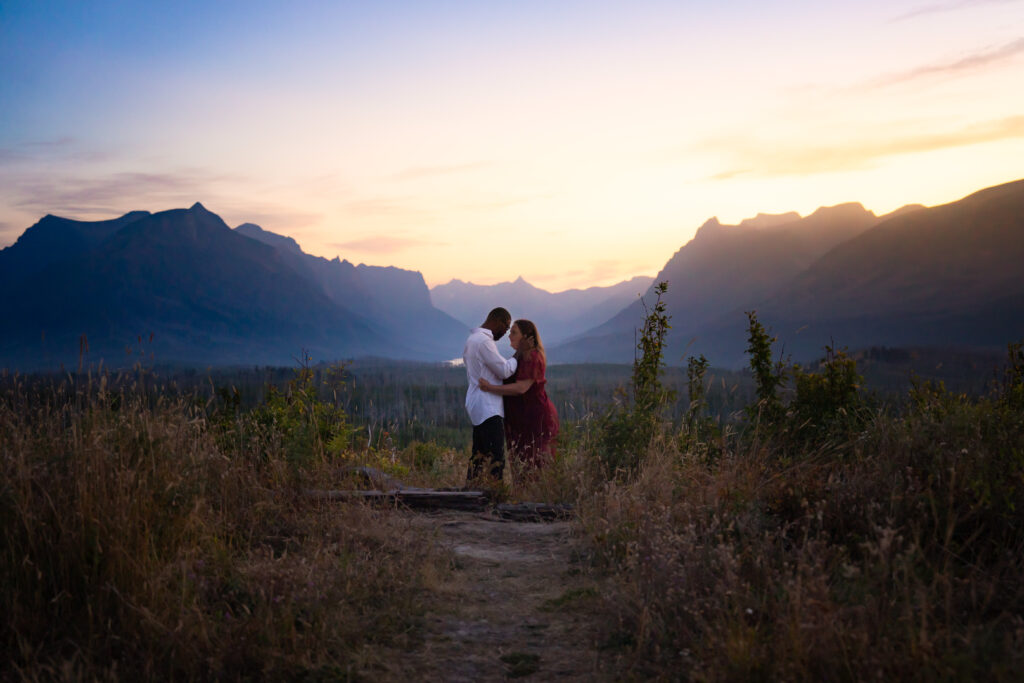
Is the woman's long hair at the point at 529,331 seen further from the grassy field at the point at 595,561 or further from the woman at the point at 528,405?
the grassy field at the point at 595,561

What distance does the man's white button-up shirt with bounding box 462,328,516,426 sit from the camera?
27.7ft

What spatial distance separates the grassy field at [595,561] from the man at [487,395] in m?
2.25

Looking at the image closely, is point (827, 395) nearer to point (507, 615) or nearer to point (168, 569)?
point (507, 615)

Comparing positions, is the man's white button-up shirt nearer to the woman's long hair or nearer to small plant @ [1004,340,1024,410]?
the woman's long hair

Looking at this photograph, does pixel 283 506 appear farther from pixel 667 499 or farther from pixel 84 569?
pixel 667 499

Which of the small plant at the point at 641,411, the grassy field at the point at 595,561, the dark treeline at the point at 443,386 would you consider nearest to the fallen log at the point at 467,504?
the grassy field at the point at 595,561

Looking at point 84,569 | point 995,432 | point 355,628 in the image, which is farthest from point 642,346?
point 84,569

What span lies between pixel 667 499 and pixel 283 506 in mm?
3291

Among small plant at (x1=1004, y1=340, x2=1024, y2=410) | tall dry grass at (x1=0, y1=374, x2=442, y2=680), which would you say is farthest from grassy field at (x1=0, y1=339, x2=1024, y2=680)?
small plant at (x1=1004, y1=340, x2=1024, y2=410)

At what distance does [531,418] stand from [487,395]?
0.80m

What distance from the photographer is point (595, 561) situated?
17.1ft

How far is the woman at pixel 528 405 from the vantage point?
8656 mm

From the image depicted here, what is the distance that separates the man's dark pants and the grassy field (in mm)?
2170

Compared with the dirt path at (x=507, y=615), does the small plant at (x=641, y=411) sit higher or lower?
higher
